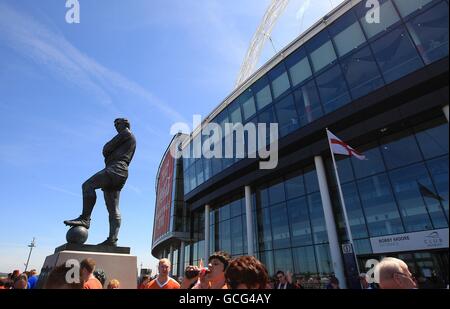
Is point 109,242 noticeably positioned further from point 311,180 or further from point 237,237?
point 237,237

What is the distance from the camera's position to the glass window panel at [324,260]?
13930 mm

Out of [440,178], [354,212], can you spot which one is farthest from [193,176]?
[440,178]

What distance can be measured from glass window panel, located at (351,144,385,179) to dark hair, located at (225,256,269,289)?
41.6ft

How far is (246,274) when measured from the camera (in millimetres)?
2457

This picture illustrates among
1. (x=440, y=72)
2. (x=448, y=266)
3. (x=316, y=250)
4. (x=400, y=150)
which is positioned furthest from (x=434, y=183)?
(x=316, y=250)

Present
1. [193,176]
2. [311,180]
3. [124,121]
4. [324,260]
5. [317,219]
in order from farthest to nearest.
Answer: [193,176]
[311,180]
[317,219]
[324,260]
[124,121]

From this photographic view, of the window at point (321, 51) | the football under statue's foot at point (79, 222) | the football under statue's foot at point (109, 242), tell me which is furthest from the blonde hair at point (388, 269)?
the window at point (321, 51)

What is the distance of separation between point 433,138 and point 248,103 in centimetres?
1188

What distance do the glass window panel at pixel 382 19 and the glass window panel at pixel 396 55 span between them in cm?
47

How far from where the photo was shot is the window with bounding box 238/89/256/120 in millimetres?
19641

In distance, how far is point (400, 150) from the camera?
12.3m

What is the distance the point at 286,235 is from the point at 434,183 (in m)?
8.74

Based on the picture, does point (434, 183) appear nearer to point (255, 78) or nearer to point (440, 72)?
point (440, 72)

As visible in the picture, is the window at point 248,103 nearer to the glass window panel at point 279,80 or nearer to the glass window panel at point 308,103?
the glass window panel at point 279,80
